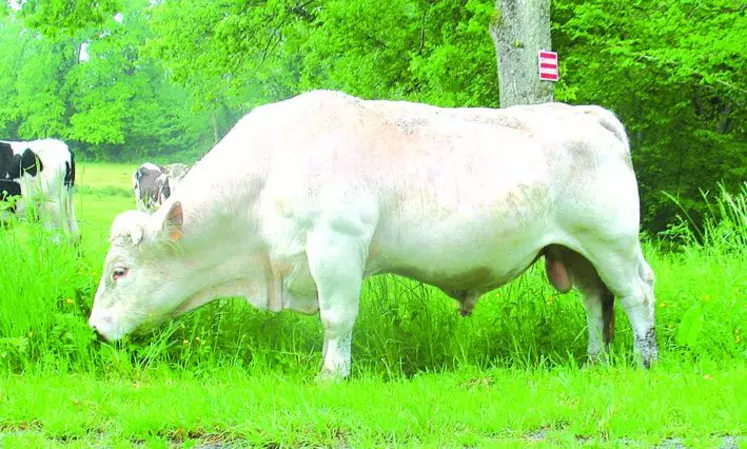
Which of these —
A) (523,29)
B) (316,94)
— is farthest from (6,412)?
(523,29)

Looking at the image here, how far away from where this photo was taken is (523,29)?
33.9 feet

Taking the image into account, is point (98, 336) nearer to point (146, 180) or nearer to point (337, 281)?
point (337, 281)

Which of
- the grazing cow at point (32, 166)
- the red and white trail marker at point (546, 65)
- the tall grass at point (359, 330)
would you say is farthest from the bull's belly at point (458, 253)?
the grazing cow at point (32, 166)

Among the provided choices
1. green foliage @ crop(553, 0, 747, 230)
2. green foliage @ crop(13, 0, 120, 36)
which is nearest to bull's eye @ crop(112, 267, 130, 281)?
green foliage @ crop(553, 0, 747, 230)

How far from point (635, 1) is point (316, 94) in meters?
8.87

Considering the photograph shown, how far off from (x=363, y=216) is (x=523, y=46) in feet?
18.9

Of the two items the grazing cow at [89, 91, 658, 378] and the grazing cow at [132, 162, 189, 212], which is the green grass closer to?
the grazing cow at [89, 91, 658, 378]

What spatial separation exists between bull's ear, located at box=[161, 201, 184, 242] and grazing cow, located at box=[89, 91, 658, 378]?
0.03ft

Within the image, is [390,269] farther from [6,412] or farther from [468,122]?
[6,412]

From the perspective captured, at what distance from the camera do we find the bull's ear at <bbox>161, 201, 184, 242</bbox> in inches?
217

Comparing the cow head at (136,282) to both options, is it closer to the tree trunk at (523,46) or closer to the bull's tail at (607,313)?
the bull's tail at (607,313)

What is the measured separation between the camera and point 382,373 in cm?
545

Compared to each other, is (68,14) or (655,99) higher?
(68,14)

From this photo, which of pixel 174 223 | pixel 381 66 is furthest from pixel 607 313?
pixel 381 66
